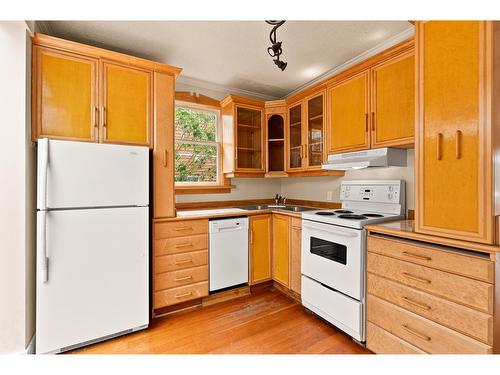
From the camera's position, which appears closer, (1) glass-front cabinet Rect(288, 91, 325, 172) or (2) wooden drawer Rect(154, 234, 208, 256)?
(2) wooden drawer Rect(154, 234, 208, 256)

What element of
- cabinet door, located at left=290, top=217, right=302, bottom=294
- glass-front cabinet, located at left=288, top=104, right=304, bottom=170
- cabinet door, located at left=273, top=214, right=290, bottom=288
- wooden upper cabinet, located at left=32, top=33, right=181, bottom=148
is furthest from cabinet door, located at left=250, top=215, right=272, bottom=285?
wooden upper cabinet, located at left=32, top=33, right=181, bottom=148

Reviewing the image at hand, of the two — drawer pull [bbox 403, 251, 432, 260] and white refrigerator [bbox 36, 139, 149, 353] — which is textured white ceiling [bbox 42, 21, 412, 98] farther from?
drawer pull [bbox 403, 251, 432, 260]

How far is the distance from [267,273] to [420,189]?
6.10 ft

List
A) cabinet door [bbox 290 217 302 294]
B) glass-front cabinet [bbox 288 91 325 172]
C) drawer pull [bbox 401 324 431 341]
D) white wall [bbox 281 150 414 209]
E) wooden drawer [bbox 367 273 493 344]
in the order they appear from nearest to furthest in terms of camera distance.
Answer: wooden drawer [bbox 367 273 493 344] → drawer pull [bbox 401 324 431 341] → white wall [bbox 281 150 414 209] → cabinet door [bbox 290 217 302 294] → glass-front cabinet [bbox 288 91 325 172]

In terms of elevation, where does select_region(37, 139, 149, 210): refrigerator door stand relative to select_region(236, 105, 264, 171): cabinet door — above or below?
A: below

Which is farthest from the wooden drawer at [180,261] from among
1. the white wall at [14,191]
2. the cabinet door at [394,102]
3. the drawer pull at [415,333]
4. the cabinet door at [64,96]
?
the cabinet door at [394,102]

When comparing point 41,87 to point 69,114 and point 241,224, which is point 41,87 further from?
point 241,224

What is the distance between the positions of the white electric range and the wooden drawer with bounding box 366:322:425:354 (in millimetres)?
65

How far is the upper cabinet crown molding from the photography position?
70.7 inches

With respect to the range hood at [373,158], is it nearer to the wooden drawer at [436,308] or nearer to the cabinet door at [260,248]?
the wooden drawer at [436,308]

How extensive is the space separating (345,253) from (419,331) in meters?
0.64

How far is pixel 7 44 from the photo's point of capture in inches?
62.4

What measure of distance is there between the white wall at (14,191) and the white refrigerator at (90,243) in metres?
0.11
